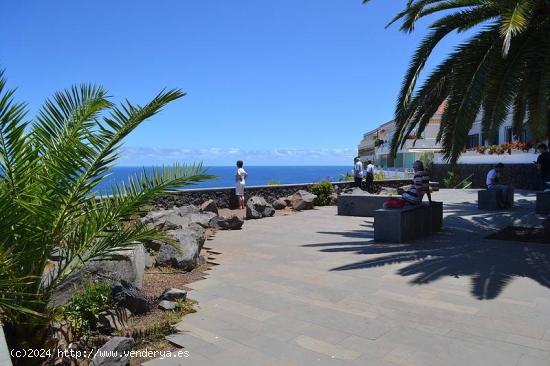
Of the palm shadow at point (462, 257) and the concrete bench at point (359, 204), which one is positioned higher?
the concrete bench at point (359, 204)

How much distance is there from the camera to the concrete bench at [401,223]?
8.91 meters

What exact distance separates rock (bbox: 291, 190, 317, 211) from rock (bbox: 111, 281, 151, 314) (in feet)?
33.0

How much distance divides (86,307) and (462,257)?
18.7ft

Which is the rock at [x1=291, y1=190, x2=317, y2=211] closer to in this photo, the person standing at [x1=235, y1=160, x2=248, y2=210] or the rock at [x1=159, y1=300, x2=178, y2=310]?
the person standing at [x1=235, y1=160, x2=248, y2=210]

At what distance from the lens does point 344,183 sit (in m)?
19.4

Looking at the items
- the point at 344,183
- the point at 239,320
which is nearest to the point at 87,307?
the point at 239,320

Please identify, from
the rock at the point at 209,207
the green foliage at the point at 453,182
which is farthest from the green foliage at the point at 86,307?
the green foliage at the point at 453,182

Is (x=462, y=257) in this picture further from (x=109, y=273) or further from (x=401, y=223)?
(x=109, y=273)

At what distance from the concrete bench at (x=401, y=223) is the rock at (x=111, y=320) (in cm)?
550

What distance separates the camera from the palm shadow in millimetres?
6357

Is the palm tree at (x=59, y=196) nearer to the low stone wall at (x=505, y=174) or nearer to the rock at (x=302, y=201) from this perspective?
the rock at (x=302, y=201)

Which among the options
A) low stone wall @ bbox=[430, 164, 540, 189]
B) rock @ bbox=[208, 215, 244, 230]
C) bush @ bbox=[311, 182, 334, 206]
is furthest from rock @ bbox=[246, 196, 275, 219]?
low stone wall @ bbox=[430, 164, 540, 189]

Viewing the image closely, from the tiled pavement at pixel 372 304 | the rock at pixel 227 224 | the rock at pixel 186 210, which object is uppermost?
the rock at pixel 186 210

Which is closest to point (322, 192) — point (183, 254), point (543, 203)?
point (543, 203)
